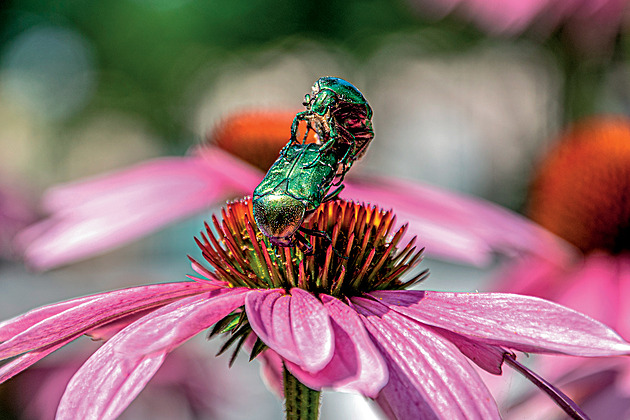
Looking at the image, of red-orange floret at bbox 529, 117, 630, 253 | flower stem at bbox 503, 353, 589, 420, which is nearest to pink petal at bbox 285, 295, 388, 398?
flower stem at bbox 503, 353, 589, 420

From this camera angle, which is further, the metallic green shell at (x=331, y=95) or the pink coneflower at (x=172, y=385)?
the pink coneflower at (x=172, y=385)

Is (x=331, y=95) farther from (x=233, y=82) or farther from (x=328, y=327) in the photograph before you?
(x=233, y=82)

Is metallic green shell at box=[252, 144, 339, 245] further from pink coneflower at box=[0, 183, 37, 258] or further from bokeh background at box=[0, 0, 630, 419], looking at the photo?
bokeh background at box=[0, 0, 630, 419]

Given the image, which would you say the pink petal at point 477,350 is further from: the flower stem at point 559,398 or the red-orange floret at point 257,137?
the red-orange floret at point 257,137

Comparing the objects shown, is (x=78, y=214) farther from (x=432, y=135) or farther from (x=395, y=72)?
(x=395, y=72)

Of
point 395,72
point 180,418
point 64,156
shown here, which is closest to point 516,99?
point 395,72

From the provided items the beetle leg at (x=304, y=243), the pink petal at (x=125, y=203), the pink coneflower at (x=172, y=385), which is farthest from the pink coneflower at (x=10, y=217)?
the beetle leg at (x=304, y=243)

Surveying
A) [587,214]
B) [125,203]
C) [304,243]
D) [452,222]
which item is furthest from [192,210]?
[587,214]
